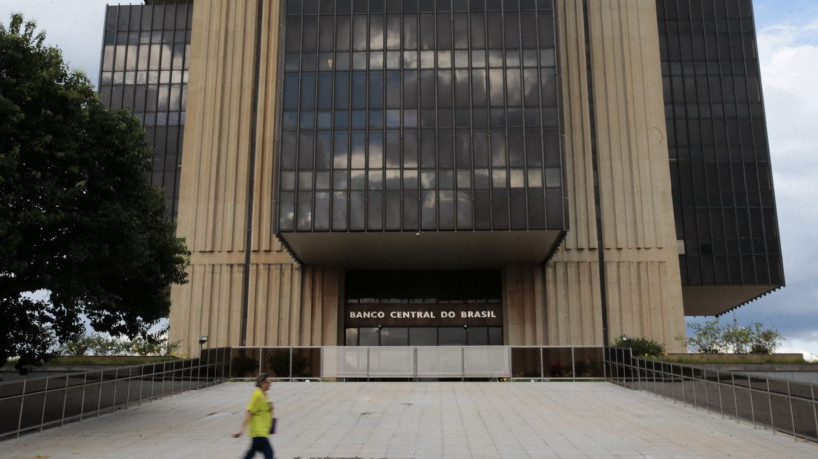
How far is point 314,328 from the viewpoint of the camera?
3897 cm

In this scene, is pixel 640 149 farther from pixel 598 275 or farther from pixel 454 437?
pixel 454 437

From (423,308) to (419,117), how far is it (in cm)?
→ 1282

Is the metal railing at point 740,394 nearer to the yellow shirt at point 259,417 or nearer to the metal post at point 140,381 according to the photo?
the yellow shirt at point 259,417

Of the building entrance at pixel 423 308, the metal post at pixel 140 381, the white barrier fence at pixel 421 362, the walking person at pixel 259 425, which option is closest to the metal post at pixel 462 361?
the white barrier fence at pixel 421 362

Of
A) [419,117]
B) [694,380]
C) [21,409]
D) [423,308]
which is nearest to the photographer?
[21,409]

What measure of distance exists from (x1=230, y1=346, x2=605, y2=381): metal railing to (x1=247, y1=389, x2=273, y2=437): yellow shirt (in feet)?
60.9

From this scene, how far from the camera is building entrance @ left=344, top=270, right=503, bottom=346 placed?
40375 mm

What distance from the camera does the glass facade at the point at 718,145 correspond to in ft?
142

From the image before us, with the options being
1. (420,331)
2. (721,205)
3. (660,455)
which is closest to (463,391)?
(660,455)

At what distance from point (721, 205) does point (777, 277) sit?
5921 millimetres

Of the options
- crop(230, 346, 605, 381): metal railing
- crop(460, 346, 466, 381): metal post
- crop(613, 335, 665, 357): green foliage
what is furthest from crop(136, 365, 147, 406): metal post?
crop(613, 335, 665, 357): green foliage

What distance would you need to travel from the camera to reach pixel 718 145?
4459 centimetres

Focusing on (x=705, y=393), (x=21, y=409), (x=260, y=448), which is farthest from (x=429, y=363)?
(x=260, y=448)

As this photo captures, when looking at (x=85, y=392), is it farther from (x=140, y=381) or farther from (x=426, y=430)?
(x=426, y=430)
